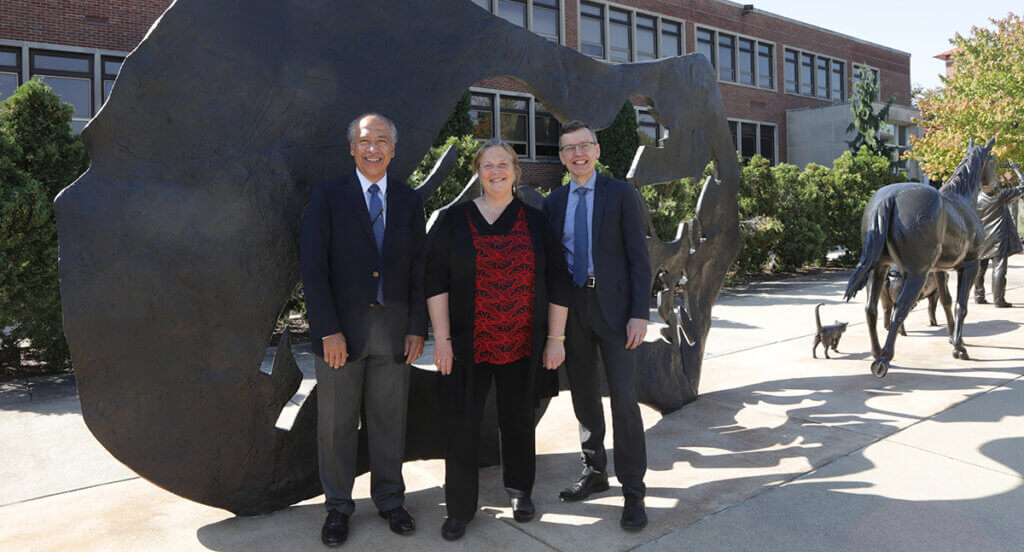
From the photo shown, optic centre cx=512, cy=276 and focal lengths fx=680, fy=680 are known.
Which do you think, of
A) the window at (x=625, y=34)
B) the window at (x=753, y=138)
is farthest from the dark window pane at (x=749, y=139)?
the window at (x=625, y=34)

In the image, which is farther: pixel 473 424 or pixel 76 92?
pixel 76 92

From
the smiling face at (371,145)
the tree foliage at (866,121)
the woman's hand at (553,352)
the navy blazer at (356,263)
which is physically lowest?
the woman's hand at (553,352)

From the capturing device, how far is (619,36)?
21.5 m

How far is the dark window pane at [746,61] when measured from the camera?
25484 mm

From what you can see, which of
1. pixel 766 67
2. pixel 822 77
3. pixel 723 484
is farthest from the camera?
pixel 822 77

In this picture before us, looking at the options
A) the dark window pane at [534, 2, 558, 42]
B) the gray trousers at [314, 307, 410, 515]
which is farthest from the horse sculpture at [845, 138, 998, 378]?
the dark window pane at [534, 2, 558, 42]

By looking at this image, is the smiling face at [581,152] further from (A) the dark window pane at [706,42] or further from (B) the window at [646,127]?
(A) the dark window pane at [706,42]

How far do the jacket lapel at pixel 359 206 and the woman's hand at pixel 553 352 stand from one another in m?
0.91

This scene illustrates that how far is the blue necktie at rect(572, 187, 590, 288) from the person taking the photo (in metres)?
3.25

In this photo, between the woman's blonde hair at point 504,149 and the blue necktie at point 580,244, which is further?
the blue necktie at point 580,244

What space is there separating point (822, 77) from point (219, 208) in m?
31.1

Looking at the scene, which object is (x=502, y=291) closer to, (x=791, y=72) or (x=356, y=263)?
(x=356, y=263)

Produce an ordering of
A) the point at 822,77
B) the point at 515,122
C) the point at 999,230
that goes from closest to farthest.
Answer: the point at 999,230 → the point at 515,122 → the point at 822,77

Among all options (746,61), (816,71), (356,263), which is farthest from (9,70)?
(816,71)
